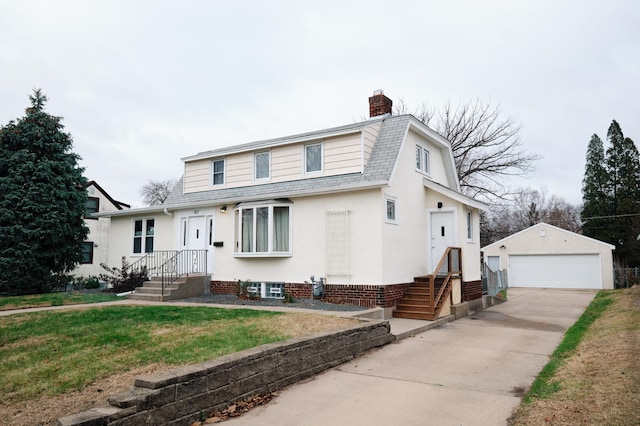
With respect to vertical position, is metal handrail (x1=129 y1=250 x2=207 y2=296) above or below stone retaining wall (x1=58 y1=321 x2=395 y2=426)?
above

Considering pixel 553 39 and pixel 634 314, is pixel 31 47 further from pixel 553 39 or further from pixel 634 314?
pixel 634 314

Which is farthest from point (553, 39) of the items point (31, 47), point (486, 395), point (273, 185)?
point (31, 47)

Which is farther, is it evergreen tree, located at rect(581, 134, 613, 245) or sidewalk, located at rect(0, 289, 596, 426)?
evergreen tree, located at rect(581, 134, 613, 245)

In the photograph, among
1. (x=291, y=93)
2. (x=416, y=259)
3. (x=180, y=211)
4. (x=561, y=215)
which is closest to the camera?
(x=416, y=259)

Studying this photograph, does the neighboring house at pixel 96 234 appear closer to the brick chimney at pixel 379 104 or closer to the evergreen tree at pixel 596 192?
the brick chimney at pixel 379 104

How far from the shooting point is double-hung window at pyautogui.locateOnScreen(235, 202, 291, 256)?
45.4ft

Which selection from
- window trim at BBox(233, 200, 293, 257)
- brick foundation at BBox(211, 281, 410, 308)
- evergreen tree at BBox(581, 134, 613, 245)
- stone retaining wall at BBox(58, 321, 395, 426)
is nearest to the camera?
stone retaining wall at BBox(58, 321, 395, 426)

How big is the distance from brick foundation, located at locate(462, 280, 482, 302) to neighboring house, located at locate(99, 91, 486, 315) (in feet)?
0.12

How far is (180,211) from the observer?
664 inches

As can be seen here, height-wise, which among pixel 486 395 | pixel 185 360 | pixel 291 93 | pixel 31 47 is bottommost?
pixel 486 395

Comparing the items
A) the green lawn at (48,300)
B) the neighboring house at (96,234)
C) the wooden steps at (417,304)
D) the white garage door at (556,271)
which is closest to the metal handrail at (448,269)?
the wooden steps at (417,304)

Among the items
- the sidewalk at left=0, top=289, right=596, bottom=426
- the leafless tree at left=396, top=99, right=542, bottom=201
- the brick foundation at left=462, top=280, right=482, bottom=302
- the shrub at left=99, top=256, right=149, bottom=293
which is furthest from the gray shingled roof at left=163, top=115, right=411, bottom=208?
the leafless tree at left=396, top=99, right=542, bottom=201

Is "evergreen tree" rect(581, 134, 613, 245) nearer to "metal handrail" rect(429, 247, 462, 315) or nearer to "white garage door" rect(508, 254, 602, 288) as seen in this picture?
"white garage door" rect(508, 254, 602, 288)

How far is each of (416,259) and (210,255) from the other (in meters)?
7.23
